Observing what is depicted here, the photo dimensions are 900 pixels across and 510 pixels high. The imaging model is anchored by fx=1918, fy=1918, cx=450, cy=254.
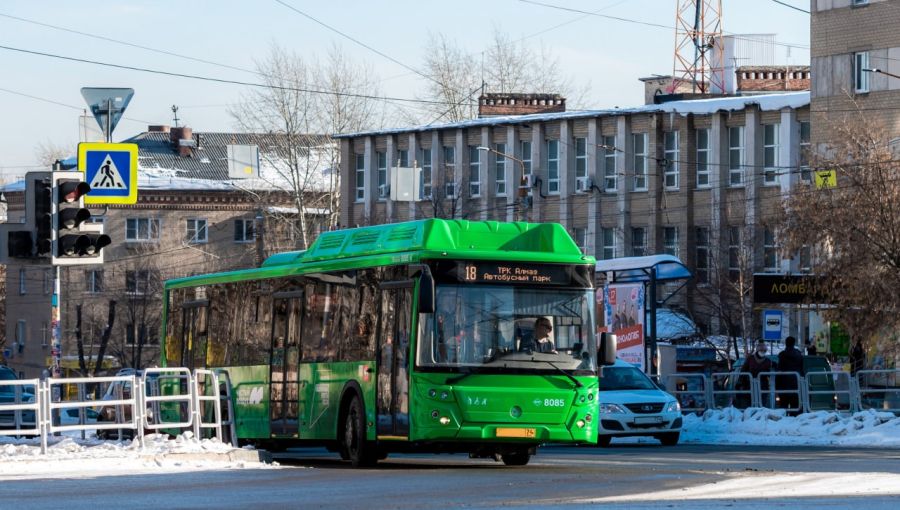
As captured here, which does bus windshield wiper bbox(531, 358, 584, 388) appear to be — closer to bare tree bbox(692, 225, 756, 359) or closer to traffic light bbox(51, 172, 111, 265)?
traffic light bbox(51, 172, 111, 265)

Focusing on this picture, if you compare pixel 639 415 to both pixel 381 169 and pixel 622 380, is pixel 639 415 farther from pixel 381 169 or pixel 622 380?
pixel 381 169

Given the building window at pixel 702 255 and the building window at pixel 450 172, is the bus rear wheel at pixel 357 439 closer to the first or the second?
the building window at pixel 702 255

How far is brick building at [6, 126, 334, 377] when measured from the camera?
95750mm

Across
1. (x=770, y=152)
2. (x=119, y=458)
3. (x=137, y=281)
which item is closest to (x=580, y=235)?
(x=770, y=152)

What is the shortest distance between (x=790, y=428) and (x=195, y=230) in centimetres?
7168

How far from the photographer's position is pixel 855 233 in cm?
4169

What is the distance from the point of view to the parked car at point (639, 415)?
31.5m

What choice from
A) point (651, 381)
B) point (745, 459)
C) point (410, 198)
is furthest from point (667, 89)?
point (745, 459)

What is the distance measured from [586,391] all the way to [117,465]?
5.40 meters

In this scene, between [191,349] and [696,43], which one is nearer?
[191,349]

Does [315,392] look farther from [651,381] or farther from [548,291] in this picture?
[651,381]

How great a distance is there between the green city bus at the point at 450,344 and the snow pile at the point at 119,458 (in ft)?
5.63

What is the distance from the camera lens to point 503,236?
2272 cm

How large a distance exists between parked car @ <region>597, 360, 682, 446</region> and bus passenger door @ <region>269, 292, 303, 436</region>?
751 cm
